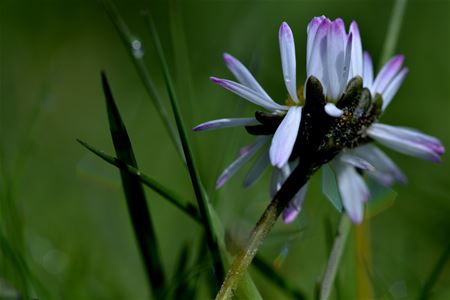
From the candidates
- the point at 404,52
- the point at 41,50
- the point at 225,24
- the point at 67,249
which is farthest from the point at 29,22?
the point at 67,249

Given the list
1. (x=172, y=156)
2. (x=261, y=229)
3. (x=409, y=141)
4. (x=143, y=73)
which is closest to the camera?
(x=261, y=229)

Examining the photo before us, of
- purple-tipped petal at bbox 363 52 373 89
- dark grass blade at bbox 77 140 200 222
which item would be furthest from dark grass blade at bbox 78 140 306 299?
purple-tipped petal at bbox 363 52 373 89

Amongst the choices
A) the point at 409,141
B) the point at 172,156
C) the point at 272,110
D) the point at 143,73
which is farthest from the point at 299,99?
the point at 172,156

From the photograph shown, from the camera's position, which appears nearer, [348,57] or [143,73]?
[348,57]

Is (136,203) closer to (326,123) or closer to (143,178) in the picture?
(143,178)

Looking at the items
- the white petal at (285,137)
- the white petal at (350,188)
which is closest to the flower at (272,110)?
the white petal at (285,137)

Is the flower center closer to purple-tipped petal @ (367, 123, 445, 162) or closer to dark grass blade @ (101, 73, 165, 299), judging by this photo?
purple-tipped petal @ (367, 123, 445, 162)
